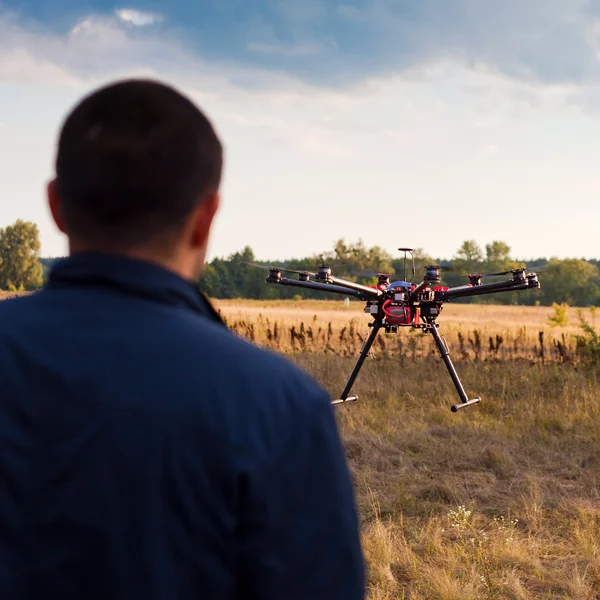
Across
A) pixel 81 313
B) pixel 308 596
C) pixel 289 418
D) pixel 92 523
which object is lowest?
pixel 308 596

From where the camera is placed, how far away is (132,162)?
110 cm

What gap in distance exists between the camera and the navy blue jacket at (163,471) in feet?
3.38

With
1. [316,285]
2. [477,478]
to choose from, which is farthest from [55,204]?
[316,285]

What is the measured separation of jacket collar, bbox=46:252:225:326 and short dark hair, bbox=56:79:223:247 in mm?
35

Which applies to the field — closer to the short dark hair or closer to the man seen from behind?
the man seen from behind

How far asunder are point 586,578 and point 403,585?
1.19 m

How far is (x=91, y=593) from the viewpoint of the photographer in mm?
1041

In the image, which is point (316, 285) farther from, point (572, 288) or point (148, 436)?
point (572, 288)

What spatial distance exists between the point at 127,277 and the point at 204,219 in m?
0.17

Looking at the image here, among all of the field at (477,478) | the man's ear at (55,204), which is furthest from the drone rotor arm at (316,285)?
the man's ear at (55,204)

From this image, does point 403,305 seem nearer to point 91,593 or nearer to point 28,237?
point 91,593

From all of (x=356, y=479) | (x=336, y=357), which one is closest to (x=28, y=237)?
(x=336, y=357)

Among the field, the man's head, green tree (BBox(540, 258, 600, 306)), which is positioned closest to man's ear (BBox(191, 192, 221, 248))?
the man's head

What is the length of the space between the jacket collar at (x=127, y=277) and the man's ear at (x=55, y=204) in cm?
8
